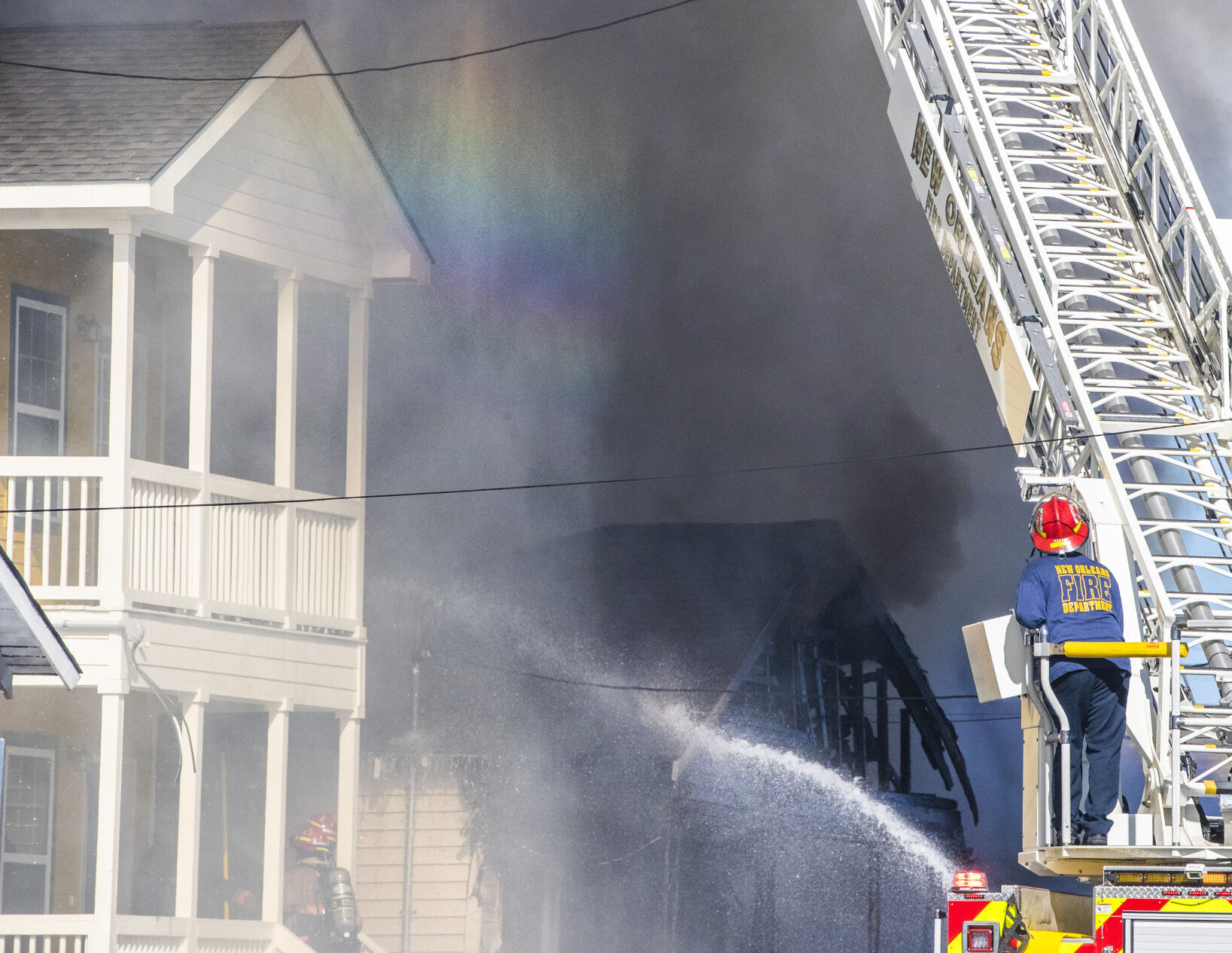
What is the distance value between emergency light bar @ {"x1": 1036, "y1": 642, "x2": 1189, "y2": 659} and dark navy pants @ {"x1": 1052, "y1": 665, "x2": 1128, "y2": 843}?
0.15 m

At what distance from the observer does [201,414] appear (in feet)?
36.9

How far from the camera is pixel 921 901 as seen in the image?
15.7 meters

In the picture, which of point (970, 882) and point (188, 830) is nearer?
point (970, 882)

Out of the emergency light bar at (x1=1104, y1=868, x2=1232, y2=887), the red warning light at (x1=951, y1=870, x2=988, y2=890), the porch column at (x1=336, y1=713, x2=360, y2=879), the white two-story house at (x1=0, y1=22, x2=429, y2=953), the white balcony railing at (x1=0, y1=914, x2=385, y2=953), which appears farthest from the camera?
the porch column at (x1=336, y1=713, x2=360, y2=879)

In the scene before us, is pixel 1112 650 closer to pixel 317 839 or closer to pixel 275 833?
pixel 275 833

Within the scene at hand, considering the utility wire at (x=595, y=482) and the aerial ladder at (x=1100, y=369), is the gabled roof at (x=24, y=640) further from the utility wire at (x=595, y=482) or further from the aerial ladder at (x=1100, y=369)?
the aerial ladder at (x=1100, y=369)

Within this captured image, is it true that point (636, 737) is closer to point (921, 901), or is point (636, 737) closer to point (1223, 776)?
point (921, 901)

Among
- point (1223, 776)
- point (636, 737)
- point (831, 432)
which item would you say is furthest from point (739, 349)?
point (1223, 776)

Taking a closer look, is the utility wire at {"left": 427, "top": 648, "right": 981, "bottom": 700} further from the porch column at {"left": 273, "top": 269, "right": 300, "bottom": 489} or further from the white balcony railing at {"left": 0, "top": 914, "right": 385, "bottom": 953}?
the white balcony railing at {"left": 0, "top": 914, "right": 385, "bottom": 953}

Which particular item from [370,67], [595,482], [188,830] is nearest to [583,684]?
[595,482]

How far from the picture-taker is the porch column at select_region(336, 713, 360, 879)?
39.8 feet

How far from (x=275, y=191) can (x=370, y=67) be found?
3.07 meters

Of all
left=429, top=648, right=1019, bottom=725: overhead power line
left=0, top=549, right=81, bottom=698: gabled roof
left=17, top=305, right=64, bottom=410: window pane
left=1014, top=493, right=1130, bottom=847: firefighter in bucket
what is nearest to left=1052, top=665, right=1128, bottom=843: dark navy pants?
left=1014, top=493, right=1130, bottom=847: firefighter in bucket

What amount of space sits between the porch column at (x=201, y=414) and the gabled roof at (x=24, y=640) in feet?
8.76
